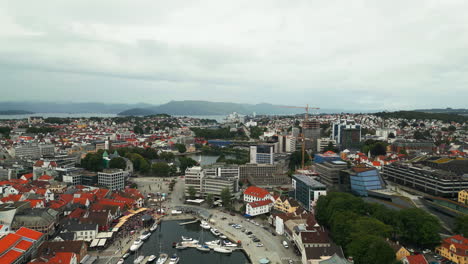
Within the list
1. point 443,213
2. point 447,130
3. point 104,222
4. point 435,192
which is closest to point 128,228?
point 104,222

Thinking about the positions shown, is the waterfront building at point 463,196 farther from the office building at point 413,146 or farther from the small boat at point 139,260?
the office building at point 413,146

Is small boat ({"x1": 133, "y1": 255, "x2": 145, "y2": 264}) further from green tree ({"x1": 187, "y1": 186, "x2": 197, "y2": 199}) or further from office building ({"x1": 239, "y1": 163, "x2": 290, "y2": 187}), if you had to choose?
office building ({"x1": 239, "y1": 163, "x2": 290, "y2": 187})

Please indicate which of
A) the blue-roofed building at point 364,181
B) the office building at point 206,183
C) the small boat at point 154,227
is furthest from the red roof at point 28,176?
the blue-roofed building at point 364,181

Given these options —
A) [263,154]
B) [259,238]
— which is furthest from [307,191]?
[263,154]

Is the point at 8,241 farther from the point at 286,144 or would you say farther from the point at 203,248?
the point at 286,144

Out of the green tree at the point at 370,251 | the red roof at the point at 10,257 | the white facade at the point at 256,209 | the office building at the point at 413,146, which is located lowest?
the white facade at the point at 256,209

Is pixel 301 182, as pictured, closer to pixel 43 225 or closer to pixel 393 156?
pixel 43 225
